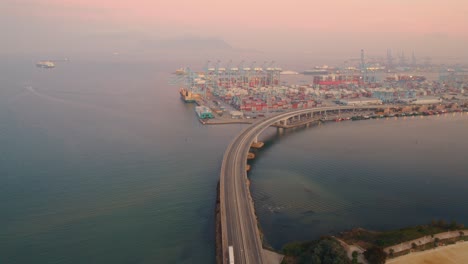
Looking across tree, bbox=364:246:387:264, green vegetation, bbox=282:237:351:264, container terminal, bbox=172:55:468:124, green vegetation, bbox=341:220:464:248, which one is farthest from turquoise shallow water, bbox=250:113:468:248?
container terminal, bbox=172:55:468:124

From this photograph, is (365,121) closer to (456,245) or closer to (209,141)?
(209,141)

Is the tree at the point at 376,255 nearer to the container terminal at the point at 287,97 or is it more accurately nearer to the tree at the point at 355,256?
the tree at the point at 355,256

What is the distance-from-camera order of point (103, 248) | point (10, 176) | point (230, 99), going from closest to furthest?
point (103, 248) < point (10, 176) < point (230, 99)

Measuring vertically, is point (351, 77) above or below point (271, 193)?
above

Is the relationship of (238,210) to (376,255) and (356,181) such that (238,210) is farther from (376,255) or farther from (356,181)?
(356,181)

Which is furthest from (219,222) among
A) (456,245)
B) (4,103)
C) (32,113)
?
(4,103)

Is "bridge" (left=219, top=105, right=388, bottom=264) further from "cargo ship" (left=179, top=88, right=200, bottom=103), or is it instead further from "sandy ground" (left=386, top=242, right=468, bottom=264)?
"cargo ship" (left=179, top=88, right=200, bottom=103)

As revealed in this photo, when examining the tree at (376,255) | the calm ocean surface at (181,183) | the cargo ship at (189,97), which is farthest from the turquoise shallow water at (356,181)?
the cargo ship at (189,97)

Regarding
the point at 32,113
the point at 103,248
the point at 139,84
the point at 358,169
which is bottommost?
the point at 103,248
